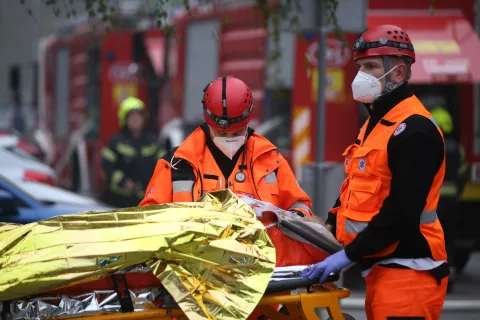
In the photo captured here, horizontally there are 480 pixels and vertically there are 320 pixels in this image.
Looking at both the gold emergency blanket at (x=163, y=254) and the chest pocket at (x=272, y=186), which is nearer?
the gold emergency blanket at (x=163, y=254)

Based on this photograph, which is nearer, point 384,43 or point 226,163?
point 384,43

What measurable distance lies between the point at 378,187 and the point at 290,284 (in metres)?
0.52

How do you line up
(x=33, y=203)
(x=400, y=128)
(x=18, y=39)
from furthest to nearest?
(x=18, y=39), (x=33, y=203), (x=400, y=128)

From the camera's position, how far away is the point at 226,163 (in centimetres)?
471

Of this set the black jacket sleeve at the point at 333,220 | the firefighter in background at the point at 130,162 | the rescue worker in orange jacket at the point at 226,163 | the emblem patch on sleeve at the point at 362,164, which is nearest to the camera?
the emblem patch on sleeve at the point at 362,164

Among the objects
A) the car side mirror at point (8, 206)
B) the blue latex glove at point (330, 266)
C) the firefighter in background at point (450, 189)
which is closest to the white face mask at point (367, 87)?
the blue latex glove at point (330, 266)

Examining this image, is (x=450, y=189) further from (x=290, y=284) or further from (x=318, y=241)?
(x=290, y=284)

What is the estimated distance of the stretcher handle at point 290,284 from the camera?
159 inches

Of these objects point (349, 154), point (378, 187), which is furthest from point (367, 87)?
point (378, 187)

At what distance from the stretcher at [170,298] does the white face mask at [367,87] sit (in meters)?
0.75

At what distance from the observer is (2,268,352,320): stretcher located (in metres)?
3.85

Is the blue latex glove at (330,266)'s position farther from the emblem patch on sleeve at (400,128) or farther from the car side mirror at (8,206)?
the car side mirror at (8,206)

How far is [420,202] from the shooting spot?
3.90 meters

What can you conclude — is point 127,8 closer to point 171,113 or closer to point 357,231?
point 171,113
